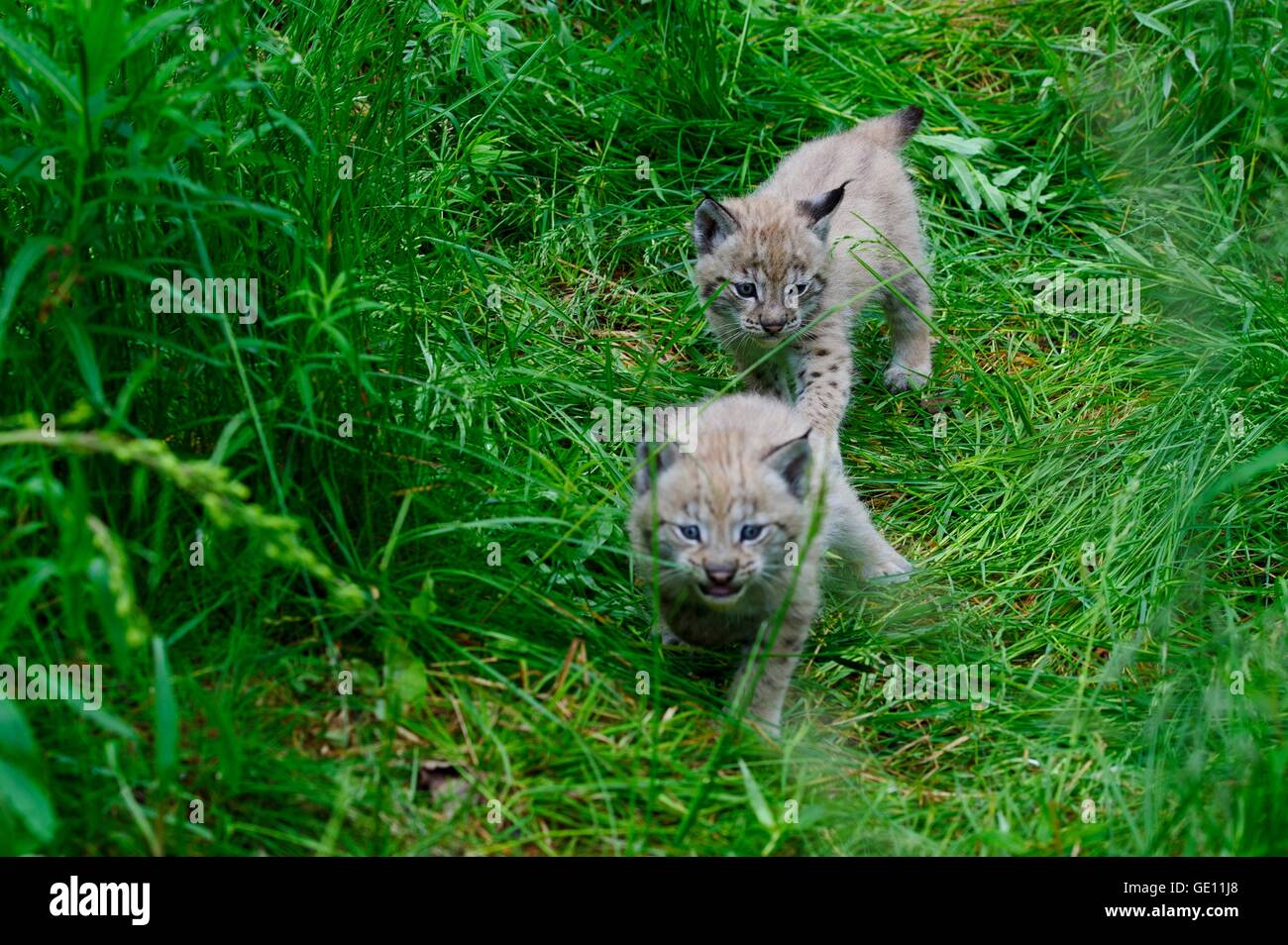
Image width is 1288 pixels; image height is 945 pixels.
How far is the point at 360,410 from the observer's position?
4133mm

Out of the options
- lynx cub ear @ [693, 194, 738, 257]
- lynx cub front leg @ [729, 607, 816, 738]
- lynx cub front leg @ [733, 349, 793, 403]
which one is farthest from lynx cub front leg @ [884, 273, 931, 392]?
lynx cub front leg @ [729, 607, 816, 738]

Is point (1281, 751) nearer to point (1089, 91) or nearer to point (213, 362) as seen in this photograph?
point (213, 362)

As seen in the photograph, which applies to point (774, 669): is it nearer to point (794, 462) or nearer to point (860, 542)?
point (794, 462)

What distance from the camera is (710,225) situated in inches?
233

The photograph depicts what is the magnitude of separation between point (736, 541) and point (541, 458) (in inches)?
32.2

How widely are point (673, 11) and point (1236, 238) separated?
116 inches

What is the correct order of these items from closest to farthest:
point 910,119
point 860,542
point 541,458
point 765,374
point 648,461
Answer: point 648,461 < point 541,458 < point 860,542 < point 765,374 < point 910,119

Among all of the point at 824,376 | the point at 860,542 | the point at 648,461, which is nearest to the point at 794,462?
the point at 648,461

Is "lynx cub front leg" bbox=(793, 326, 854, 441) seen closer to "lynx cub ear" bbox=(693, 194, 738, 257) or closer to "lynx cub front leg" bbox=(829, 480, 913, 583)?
"lynx cub ear" bbox=(693, 194, 738, 257)

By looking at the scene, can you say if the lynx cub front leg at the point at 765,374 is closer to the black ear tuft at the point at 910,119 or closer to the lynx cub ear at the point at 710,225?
the lynx cub ear at the point at 710,225

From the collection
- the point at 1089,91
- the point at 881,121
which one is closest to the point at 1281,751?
the point at 881,121

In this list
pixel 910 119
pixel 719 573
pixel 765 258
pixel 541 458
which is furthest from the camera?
pixel 910 119

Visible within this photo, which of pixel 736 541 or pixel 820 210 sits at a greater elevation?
pixel 820 210

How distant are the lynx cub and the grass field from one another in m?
0.26
